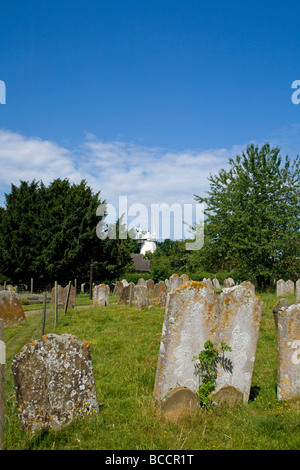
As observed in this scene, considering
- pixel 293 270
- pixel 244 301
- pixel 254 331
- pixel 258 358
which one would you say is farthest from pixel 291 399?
pixel 293 270

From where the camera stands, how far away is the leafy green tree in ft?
90.7

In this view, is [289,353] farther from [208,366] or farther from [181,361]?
[181,361]

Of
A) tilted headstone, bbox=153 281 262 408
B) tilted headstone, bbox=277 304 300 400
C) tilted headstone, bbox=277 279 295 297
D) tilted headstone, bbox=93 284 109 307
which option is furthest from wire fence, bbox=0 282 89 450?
tilted headstone, bbox=277 279 295 297

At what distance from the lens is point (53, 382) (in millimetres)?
4609

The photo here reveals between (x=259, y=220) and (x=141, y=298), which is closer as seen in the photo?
(x=141, y=298)

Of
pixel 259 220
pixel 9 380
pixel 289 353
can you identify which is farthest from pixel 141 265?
pixel 289 353

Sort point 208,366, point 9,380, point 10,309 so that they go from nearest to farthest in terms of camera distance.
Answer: point 208,366, point 9,380, point 10,309

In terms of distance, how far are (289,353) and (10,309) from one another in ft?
34.8

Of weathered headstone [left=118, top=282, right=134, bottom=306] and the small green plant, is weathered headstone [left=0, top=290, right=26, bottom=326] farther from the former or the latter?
the small green plant

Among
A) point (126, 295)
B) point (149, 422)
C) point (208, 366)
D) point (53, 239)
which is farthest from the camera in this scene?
point (53, 239)

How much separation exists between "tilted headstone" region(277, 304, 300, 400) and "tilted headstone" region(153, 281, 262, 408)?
0.46m

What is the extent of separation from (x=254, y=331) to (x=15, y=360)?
11.9 ft
